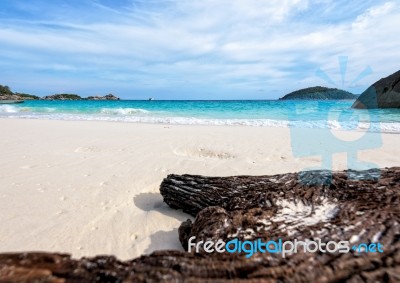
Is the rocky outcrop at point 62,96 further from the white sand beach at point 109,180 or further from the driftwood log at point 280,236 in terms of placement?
the driftwood log at point 280,236

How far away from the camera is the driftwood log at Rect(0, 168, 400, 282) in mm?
1327

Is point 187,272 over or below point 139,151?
over

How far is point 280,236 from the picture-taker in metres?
1.75

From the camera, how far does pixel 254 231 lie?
1889 mm

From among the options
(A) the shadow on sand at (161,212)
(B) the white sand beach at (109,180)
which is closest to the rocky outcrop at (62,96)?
(B) the white sand beach at (109,180)

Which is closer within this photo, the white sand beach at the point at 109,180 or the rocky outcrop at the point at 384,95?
the white sand beach at the point at 109,180

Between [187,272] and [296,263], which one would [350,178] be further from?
[187,272]

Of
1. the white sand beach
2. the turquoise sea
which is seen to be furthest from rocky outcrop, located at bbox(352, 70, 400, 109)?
the white sand beach

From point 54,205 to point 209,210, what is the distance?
2.33m

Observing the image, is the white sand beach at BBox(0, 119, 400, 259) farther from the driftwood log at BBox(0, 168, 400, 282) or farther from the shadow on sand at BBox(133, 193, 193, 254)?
the driftwood log at BBox(0, 168, 400, 282)

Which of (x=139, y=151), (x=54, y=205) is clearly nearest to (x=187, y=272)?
(x=54, y=205)

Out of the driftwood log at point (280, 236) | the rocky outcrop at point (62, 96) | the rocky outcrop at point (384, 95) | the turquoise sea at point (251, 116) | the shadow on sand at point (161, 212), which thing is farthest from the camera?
the rocky outcrop at point (62, 96)

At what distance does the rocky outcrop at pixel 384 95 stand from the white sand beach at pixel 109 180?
18433 mm

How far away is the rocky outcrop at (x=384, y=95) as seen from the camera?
23.0m
